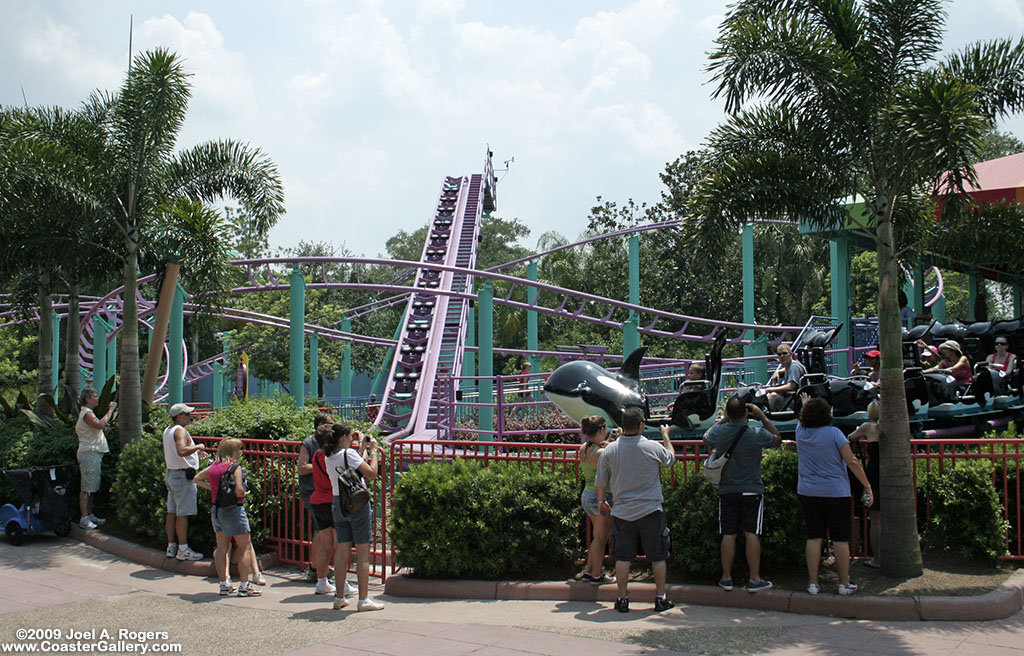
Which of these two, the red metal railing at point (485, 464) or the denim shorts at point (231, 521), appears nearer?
the red metal railing at point (485, 464)

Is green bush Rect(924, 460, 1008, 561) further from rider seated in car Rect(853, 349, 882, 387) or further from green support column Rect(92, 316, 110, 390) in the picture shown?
green support column Rect(92, 316, 110, 390)

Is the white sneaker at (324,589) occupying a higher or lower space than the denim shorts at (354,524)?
lower

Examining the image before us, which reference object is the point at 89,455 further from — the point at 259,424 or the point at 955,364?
the point at 955,364

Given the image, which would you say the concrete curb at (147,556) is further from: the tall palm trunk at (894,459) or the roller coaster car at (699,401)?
the tall palm trunk at (894,459)

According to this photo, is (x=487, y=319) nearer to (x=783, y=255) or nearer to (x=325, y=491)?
(x=325, y=491)

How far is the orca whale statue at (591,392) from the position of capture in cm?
973

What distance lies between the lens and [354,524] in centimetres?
674

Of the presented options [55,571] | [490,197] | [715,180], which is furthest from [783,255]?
[55,571]

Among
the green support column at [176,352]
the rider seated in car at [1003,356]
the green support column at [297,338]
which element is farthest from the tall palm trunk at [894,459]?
the green support column at [176,352]

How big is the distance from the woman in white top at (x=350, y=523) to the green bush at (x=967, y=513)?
14.2 feet

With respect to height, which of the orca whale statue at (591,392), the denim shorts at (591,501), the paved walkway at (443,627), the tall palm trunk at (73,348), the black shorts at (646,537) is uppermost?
the tall palm trunk at (73,348)

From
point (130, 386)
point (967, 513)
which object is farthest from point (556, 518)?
point (130, 386)

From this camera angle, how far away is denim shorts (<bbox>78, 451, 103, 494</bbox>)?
10.1 metres

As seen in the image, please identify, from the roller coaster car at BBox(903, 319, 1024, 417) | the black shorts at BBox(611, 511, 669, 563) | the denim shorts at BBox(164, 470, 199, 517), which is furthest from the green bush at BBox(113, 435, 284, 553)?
the roller coaster car at BBox(903, 319, 1024, 417)
